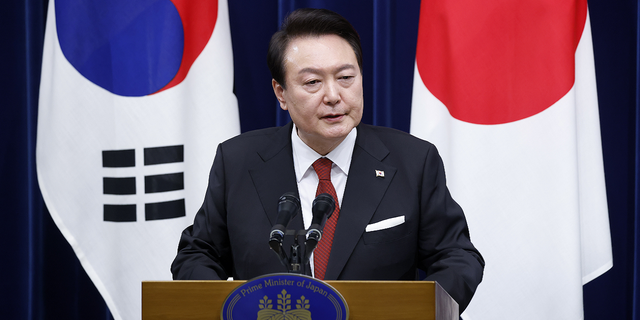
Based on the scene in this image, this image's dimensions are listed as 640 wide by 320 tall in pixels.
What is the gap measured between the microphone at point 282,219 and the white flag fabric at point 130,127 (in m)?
1.32

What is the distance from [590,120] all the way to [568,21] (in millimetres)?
411

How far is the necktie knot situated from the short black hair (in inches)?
9.4

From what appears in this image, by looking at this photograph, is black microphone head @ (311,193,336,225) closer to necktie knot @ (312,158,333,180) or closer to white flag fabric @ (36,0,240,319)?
necktie knot @ (312,158,333,180)

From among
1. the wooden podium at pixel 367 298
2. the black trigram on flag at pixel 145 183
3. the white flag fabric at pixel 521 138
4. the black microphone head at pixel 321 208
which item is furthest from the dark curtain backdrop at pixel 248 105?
the wooden podium at pixel 367 298

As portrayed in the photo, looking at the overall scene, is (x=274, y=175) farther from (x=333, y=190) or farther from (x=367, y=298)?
(x=367, y=298)

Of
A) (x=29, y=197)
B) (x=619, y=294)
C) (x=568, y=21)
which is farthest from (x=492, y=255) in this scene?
(x=29, y=197)

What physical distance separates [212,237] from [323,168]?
37 centimetres

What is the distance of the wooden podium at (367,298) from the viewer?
934 mm

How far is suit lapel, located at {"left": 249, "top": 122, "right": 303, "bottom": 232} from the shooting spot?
1554mm

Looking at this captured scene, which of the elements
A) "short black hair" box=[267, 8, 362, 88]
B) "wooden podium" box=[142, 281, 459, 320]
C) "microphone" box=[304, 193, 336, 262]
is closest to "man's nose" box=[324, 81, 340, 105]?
"short black hair" box=[267, 8, 362, 88]

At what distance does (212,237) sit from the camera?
5.23 feet

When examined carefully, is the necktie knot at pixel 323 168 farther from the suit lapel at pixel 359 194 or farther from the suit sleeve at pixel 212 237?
the suit sleeve at pixel 212 237

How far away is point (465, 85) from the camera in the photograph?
7.22ft

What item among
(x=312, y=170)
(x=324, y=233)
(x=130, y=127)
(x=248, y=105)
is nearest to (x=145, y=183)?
(x=130, y=127)
